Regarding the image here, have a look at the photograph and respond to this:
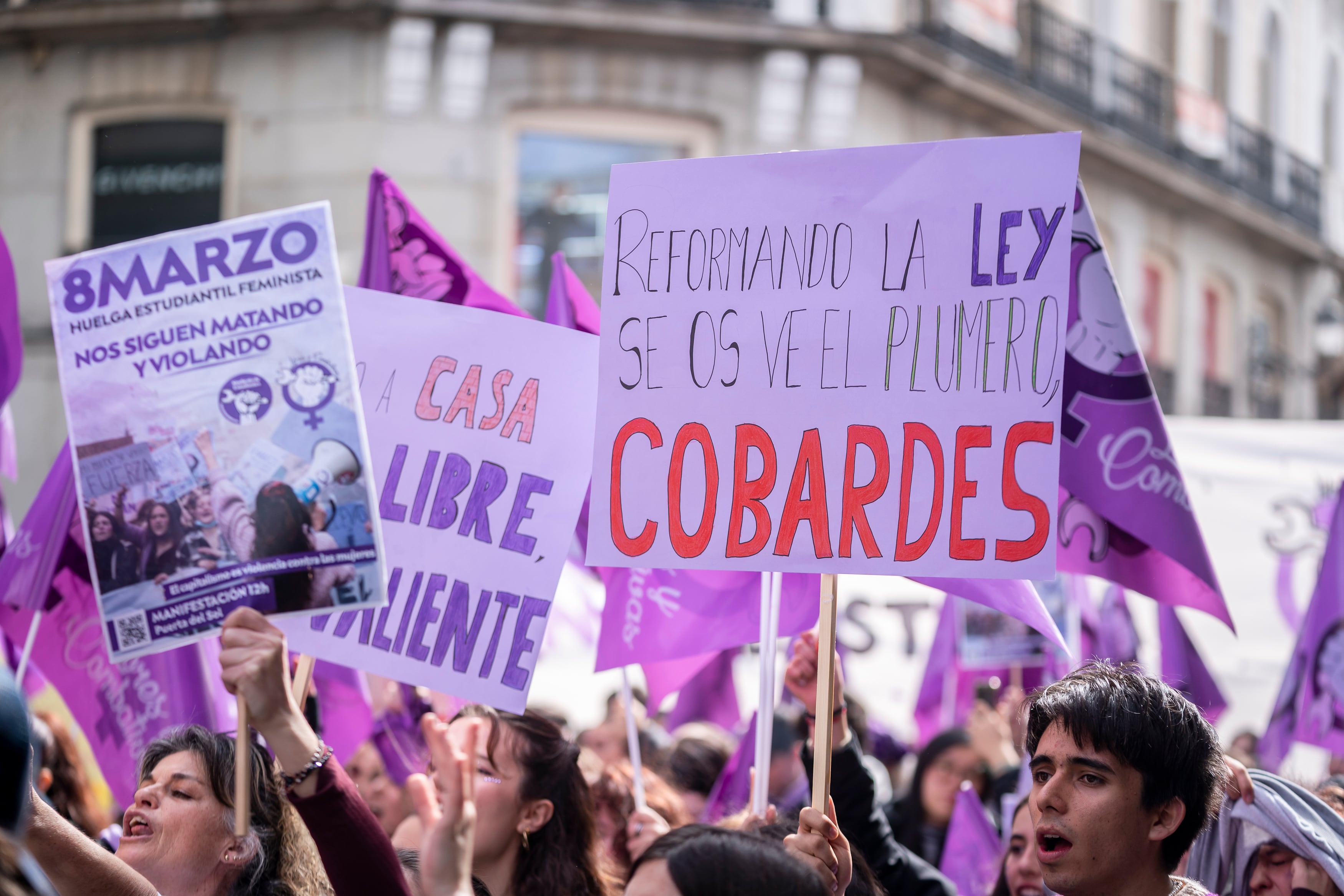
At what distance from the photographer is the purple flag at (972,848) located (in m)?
4.62

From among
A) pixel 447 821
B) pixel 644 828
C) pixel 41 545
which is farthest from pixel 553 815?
pixel 41 545

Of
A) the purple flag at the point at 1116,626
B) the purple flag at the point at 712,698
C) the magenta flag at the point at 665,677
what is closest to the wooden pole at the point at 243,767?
the magenta flag at the point at 665,677

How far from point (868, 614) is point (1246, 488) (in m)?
4.54

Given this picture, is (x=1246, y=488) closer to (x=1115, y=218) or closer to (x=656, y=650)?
(x=656, y=650)

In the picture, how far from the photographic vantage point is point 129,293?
9.04 ft

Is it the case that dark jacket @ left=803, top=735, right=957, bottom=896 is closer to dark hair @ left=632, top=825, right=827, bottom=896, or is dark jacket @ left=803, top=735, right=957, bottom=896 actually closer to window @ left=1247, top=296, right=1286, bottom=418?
dark hair @ left=632, top=825, right=827, bottom=896

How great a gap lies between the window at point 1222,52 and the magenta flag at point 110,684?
18.6m

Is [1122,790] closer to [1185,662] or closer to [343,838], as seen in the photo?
[343,838]

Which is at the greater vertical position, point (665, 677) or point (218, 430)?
point (218, 430)

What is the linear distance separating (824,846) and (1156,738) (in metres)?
0.62

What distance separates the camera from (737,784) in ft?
16.6

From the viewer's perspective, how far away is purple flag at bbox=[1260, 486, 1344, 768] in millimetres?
5086

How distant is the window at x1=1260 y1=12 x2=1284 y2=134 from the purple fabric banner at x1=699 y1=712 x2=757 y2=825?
19.0 meters

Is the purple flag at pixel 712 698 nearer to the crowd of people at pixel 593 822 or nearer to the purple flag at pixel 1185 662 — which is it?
the purple flag at pixel 1185 662
